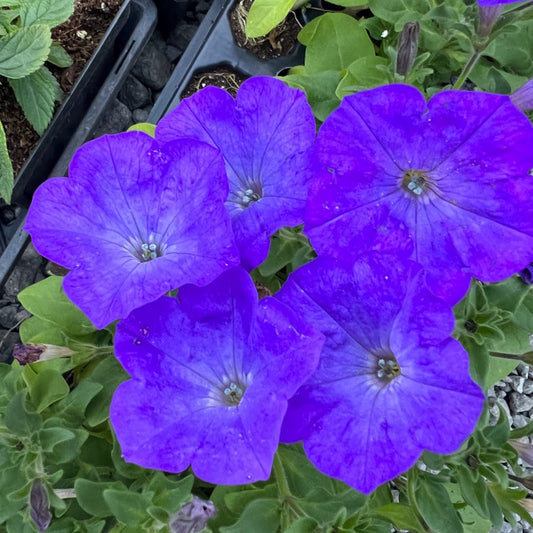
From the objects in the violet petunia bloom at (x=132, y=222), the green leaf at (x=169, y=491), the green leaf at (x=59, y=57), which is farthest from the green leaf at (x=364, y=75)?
the green leaf at (x=59, y=57)

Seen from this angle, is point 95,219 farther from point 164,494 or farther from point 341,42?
point 341,42

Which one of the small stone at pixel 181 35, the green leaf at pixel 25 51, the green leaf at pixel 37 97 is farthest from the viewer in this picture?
the small stone at pixel 181 35

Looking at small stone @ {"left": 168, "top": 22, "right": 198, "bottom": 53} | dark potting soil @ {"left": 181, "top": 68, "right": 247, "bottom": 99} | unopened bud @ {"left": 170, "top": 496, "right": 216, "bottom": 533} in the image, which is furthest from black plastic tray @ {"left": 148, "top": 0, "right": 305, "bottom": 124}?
unopened bud @ {"left": 170, "top": 496, "right": 216, "bottom": 533}

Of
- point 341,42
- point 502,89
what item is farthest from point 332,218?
point 341,42

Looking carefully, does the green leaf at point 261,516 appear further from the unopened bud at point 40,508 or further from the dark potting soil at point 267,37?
the dark potting soil at point 267,37

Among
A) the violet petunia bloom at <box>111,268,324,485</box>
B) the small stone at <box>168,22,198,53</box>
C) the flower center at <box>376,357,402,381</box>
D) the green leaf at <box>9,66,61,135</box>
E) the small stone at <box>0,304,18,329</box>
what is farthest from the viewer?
the small stone at <box>168,22,198,53</box>

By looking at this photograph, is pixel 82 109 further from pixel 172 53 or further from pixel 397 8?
pixel 397 8

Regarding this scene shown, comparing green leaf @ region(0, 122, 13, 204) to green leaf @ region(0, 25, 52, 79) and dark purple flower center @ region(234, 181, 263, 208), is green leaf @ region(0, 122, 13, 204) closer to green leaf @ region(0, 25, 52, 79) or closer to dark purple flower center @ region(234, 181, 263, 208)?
green leaf @ region(0, 25, 52, 79)
